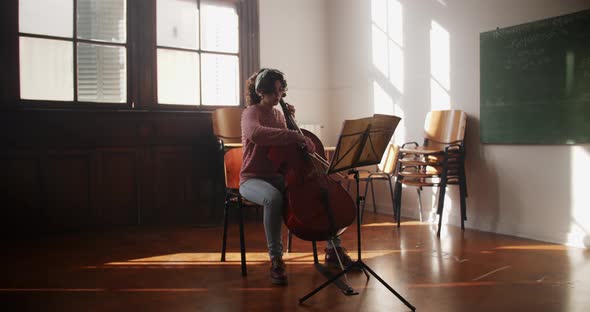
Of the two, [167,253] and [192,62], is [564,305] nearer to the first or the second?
[167,253]

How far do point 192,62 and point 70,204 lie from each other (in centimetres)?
183

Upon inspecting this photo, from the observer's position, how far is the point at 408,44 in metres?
5.47

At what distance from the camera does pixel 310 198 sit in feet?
9.30

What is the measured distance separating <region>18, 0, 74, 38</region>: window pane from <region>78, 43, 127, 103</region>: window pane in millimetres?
219

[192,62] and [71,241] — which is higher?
[192,62]

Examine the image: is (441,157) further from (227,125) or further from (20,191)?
(20,191)

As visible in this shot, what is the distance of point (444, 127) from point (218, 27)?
2563mm

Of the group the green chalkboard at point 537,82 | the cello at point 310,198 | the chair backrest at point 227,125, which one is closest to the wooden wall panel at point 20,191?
the chair backrest at point 227,125

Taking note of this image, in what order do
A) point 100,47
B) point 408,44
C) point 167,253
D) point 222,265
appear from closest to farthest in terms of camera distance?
point 222,265
point 167,253
point 100,47
point 408,44

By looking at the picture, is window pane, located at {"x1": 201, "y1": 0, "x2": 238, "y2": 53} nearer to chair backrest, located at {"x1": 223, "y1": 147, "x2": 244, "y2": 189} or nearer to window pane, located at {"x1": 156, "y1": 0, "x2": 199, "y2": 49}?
window pane, located at {"x1": 156, "y1": 0, "x2": 199, "y2": 49}

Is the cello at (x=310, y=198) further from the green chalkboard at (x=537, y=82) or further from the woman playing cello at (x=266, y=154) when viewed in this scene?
the green chalkboard at (x=537, y=82)

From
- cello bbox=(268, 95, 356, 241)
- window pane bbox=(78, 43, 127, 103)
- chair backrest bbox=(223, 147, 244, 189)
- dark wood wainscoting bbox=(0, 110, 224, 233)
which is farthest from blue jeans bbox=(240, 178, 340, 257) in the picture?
window pane bbox=(78, 43, 127, 103)

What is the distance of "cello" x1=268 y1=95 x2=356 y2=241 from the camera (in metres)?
2.80

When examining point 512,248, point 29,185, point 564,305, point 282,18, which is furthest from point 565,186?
point 29,185
